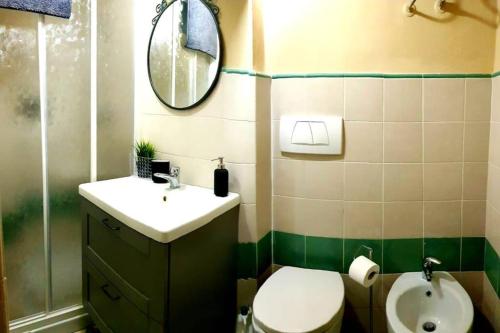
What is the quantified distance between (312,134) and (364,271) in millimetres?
621

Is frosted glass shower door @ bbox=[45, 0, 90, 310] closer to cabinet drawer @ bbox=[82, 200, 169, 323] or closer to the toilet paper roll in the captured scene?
cabinet drawer @ bbox=[82, 200, 169, 323]

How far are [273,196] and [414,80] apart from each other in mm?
813

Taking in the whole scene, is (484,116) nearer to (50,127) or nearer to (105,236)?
(105,236)

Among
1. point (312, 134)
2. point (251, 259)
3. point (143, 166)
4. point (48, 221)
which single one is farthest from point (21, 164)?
point (312, 134)

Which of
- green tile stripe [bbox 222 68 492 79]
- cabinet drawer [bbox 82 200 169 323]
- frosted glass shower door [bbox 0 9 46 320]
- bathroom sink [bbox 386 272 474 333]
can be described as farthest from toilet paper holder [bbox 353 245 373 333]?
frosted glass shower door [bbox 0 9 46 320]

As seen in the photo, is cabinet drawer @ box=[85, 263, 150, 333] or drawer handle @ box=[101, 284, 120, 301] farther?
drawer handle @ box=[101, 284, 120, 301]

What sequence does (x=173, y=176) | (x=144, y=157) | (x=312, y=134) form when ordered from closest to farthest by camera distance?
1. (x=312, y=134)
2. (x=173, y=176)
3. (x=144, y=157)

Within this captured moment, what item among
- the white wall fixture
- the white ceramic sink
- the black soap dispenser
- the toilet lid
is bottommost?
the toilet lid

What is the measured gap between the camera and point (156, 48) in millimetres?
1742

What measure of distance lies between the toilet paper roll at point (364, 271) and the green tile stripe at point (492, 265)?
1.49ft

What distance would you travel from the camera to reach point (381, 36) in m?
1.42

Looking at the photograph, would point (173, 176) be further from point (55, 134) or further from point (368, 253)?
point (368, 253)

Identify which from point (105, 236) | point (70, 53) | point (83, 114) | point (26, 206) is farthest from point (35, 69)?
point (105, 236)

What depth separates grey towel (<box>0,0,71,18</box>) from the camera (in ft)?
4.73
